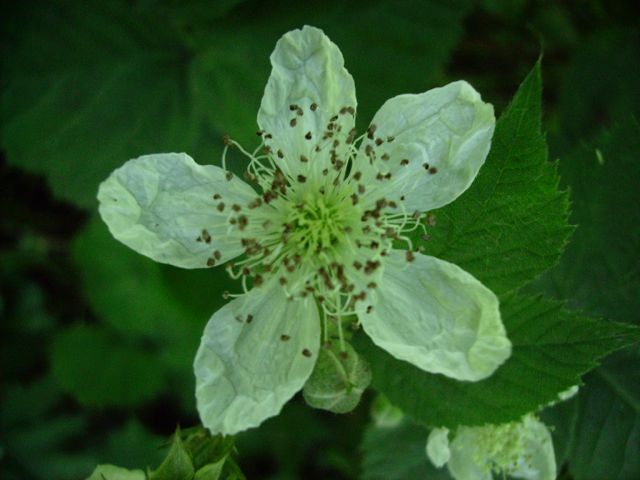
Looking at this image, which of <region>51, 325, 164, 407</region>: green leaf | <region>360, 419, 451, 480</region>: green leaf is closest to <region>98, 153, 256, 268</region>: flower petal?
<region>360, 419, 451, 480</region>: green leaf

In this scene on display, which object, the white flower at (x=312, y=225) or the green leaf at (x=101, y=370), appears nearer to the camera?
the white flower at (x=312, y=225)

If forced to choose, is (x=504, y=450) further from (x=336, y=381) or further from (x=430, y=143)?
(x=430, y=143)

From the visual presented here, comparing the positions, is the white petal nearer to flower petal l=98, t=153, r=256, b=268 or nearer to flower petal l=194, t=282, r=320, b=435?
flower petal l=194, t=282, r=320, b=435

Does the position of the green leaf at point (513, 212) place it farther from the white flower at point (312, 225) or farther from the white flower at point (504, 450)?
the white flower at point (504, 450)

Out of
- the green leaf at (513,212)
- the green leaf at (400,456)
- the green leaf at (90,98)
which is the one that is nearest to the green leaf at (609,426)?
the green leaf at (400,456)

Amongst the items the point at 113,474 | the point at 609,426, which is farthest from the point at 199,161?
the point at 609,426

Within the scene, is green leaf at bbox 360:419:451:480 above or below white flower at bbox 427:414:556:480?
below
